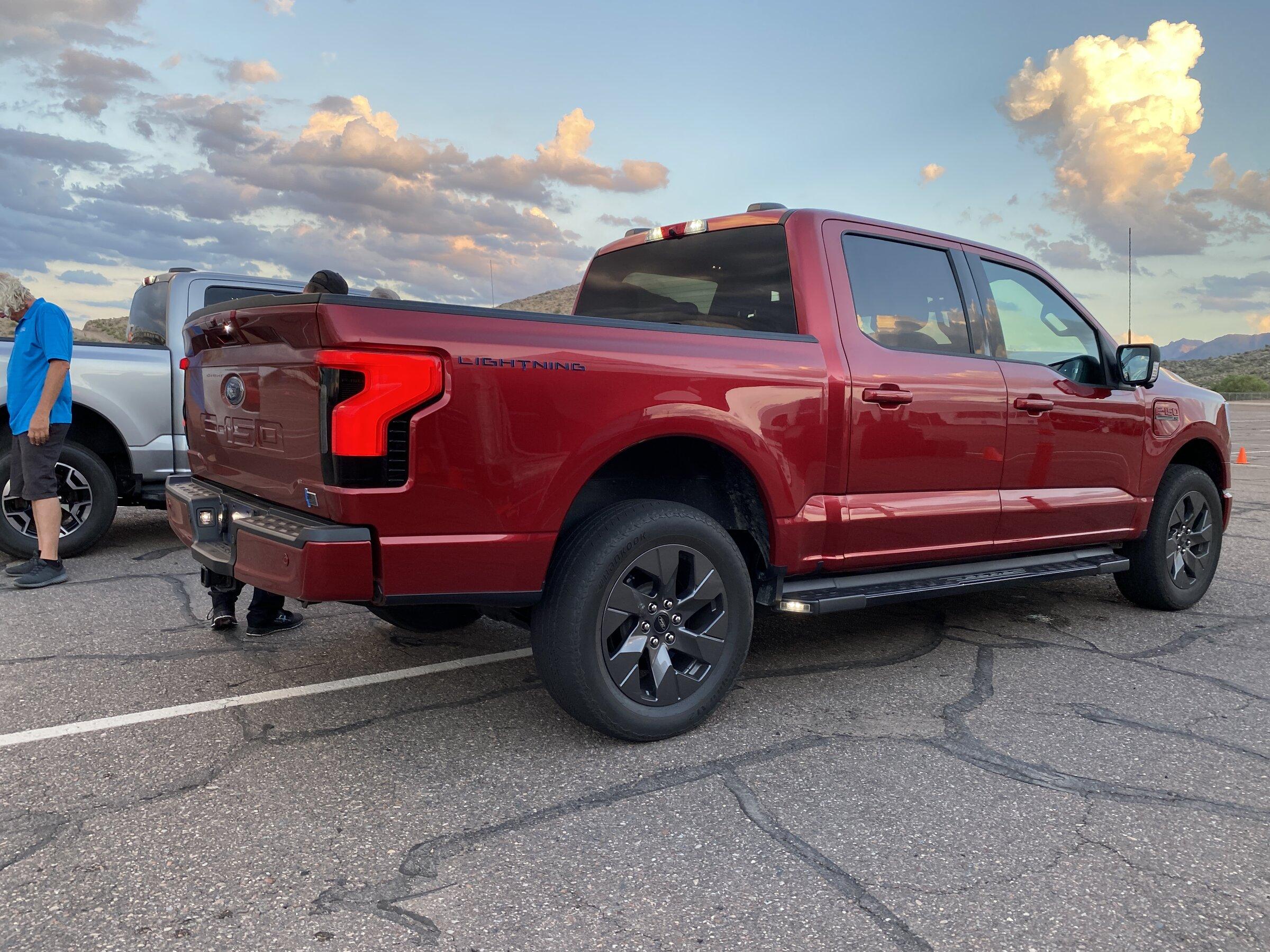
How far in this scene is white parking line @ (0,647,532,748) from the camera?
336cm

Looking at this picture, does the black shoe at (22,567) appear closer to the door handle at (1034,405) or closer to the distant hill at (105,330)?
the distant hill at (105,330)

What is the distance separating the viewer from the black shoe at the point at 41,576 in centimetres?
552

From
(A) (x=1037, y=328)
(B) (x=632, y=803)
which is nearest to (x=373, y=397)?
(B) (x=632, y=803)

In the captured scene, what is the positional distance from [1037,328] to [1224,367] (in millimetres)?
82276

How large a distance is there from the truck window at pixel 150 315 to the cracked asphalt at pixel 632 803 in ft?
8.86

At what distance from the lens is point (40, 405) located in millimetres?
5488

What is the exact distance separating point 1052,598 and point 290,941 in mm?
4998

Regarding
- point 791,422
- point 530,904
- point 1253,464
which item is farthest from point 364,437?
point 1253,464

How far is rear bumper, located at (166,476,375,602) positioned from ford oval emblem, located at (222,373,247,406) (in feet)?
1.13

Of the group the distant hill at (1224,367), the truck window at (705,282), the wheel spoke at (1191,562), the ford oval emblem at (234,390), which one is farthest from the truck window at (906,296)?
the distant hill at (1224,367)

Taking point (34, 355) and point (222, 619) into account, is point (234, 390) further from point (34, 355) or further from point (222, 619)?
point (34, 355)

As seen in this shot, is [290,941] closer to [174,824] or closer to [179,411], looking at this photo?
[174,824]

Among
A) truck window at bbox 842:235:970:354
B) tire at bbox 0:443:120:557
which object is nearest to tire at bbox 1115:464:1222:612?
truck window at bbox 842:235:970:354

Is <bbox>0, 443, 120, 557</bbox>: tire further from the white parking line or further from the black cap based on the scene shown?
the white parking line
